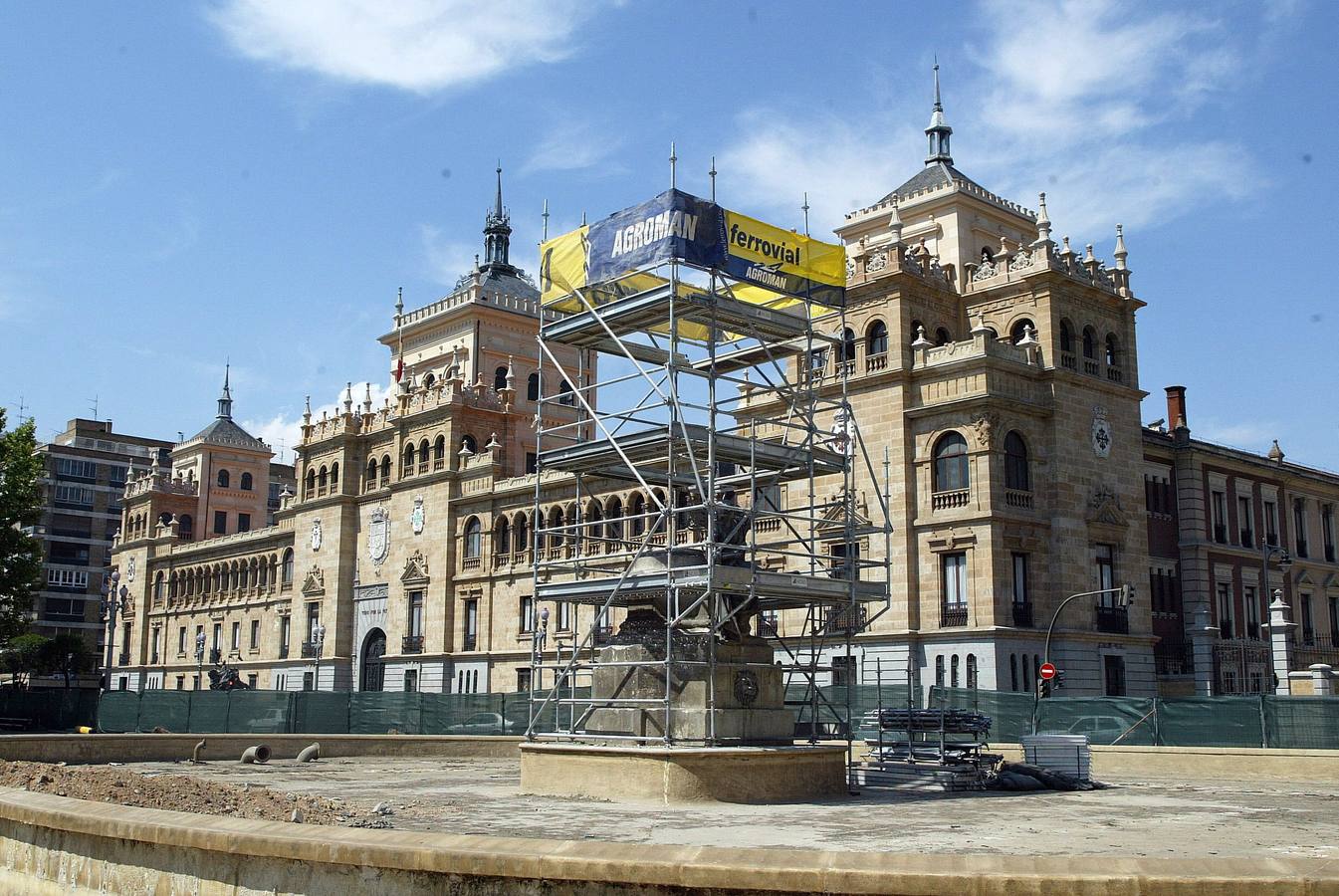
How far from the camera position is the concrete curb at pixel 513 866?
25.2 ft

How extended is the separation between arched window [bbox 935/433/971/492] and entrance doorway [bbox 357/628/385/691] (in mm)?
30698

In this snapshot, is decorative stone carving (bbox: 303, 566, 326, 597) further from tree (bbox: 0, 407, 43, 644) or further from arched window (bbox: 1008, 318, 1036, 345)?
arched window (bbox: 1008, 318, 1036, 345)

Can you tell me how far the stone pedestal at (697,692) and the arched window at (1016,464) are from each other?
64.4ft

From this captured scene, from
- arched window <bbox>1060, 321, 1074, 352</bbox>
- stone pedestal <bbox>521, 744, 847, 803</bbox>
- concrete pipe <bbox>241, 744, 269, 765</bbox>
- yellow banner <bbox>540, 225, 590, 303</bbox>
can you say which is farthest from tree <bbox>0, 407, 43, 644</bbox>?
arched window <bbox>1060, 321, 1074, 352</bbox>

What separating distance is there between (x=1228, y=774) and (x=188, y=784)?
67.5 ft

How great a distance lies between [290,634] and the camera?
2574 inches

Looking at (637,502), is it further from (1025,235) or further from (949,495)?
(1025,235)

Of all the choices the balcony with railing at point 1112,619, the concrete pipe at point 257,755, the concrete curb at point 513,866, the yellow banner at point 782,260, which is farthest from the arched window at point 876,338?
the concrete curb at point 513,866

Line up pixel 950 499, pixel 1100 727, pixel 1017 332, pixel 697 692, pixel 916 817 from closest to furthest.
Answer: pixel 916 817 → pixel 697 692 → pixel 1100 727 → pixel 950 499 → pixel 1017 332

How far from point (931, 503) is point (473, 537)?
2337 cm

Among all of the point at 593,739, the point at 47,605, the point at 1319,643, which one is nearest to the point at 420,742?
the point at 593,739

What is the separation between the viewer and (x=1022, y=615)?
38250mm

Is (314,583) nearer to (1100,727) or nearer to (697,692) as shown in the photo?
(1100,727)

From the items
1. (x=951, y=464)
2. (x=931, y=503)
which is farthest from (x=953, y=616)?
(x=951, y=464)
